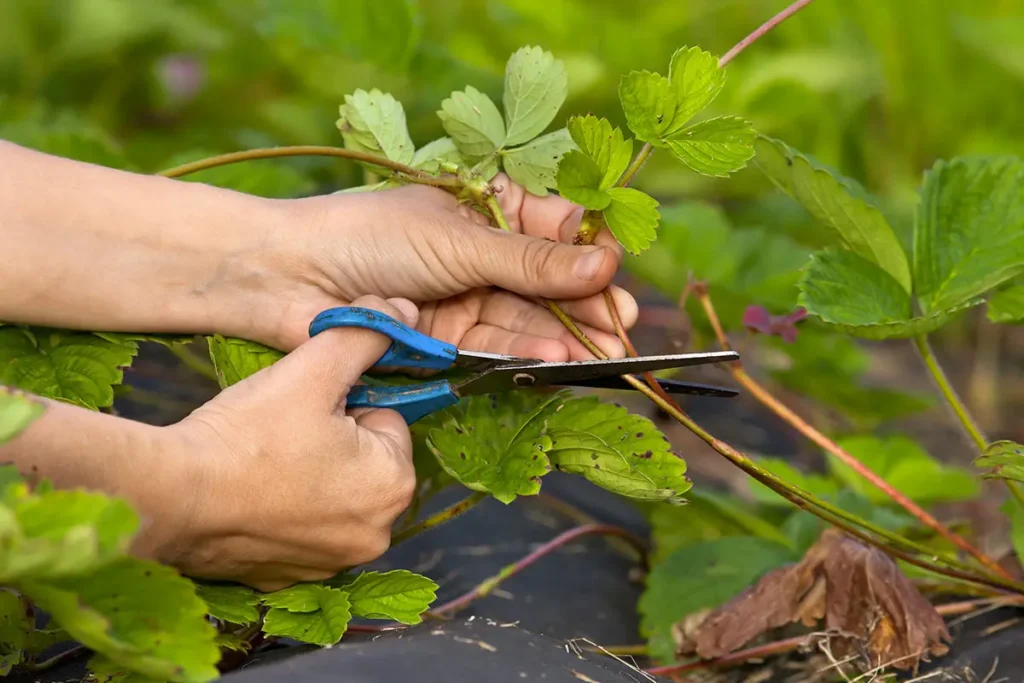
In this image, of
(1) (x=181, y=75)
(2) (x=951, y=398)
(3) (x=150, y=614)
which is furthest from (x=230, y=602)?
(1) (x=181, y=75)

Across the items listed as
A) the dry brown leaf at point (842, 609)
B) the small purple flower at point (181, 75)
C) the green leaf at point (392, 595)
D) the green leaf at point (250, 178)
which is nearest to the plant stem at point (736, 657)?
the dry brown leaf at point (842, 609)

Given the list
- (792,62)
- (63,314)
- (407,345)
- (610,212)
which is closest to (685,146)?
(610,212)

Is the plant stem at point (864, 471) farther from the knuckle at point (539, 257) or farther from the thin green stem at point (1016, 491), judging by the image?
the knuckle at point (539, 257)

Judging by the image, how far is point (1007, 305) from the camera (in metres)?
1.33

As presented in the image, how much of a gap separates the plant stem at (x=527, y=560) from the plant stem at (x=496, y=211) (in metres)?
0.46

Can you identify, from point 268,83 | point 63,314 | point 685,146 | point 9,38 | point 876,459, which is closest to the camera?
point 685,146

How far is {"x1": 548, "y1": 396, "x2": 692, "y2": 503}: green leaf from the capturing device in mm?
1067

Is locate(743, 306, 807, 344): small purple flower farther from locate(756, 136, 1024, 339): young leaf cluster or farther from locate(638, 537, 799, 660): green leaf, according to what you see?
locate(638, 537, 799, 660): green leaf

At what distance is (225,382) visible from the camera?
1240 mm

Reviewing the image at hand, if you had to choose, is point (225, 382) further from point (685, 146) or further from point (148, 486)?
point (685, 146)

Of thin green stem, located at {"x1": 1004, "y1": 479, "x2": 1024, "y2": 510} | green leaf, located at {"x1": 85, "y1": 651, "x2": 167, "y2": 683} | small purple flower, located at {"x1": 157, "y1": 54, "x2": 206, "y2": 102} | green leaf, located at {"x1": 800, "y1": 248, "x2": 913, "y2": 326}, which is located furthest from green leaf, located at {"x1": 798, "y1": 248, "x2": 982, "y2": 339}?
small purple flower, located at {"x1": 157, "y1": 54, "x2": 206, "y2": 102}

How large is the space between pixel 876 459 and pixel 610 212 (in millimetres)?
831

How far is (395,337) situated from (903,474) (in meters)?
0.95

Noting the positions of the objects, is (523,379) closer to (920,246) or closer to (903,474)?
(920,246)
